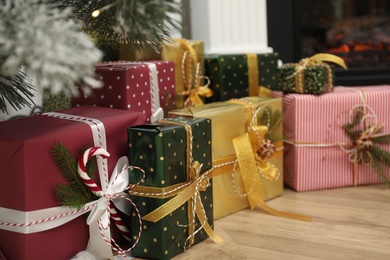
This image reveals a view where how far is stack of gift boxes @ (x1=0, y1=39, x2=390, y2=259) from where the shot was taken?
1.06 m

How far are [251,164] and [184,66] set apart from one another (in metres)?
0.32

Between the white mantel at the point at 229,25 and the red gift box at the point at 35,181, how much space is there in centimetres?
77

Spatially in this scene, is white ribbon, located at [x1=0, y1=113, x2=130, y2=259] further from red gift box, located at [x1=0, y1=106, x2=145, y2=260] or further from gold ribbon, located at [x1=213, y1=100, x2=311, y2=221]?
gold ribbon, located at [x1=213, y1=100, x2=311, y2=221]

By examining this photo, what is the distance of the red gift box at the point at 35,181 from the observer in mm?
A: 1026

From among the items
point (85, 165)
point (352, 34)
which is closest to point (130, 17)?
point (85, 165)

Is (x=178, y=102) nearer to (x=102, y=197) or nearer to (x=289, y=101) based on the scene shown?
(x=289, y=101)

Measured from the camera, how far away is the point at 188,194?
1176 millimetres

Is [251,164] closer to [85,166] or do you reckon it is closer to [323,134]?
[323,134]

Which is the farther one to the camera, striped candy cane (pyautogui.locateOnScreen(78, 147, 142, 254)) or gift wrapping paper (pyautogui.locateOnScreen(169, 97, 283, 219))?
gift wrapping paper (pyautogui.locateOnScreen(169, 97, 283, 219))

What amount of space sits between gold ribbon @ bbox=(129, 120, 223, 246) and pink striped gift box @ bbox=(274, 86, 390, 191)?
387 mm

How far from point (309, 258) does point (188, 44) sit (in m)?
0.63

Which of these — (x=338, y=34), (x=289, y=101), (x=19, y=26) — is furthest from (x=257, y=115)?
(x=338, y=34)

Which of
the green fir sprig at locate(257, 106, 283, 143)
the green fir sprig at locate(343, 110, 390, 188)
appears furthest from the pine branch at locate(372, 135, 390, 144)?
the green fir sprig at locate(257, 106, 283, 143)

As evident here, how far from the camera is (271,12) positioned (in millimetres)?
2062
